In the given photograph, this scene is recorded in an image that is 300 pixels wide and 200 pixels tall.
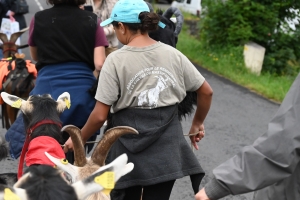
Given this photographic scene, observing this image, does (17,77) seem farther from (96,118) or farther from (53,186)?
(53,186)

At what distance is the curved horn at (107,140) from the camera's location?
13.1ft

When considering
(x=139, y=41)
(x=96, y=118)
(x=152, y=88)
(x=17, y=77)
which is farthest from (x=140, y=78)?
(x=17, y=77)

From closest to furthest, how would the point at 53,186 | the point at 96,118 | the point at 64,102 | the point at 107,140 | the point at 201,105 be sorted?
the point at 53,186 < the point at 107,140 < the point at 96,118 < the point at 201,105 < the point at 64,102

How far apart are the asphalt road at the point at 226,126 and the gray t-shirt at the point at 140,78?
9.20 feet

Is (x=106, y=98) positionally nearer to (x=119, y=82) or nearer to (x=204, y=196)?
(x=119, y=82)

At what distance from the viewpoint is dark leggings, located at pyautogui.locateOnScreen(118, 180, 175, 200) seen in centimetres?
431

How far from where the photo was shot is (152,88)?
4.10 metres

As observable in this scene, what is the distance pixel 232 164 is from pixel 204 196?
25 centimetres

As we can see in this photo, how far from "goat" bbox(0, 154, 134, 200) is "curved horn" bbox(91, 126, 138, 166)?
849 millimetres

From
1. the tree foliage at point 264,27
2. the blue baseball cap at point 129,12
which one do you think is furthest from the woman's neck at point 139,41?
the tree foliage at point 264,27

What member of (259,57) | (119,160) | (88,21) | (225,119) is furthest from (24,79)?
(259,57)

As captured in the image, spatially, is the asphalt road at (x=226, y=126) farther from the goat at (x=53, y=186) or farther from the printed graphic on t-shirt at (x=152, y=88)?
the goat at (x=53, y=186)

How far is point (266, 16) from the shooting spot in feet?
43.5

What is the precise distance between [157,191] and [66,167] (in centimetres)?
77
